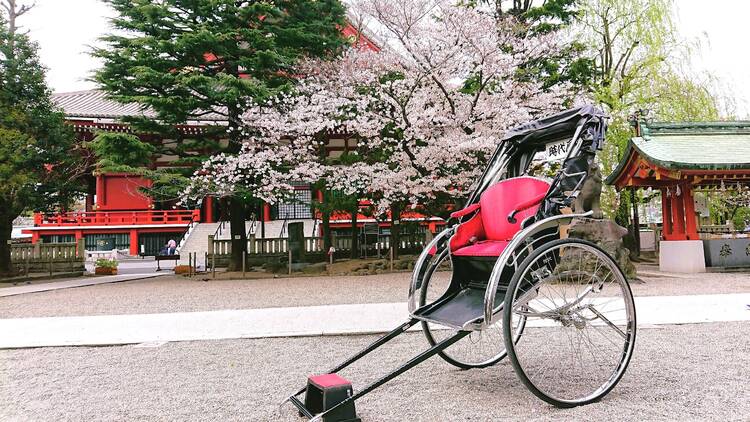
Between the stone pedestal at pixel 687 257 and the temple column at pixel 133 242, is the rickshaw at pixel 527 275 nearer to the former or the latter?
the stone pedestal at pixel 687 257

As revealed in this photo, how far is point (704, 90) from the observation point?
17.6 metres

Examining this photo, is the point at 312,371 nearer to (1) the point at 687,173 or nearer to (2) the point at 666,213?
(1) the point at 687,173

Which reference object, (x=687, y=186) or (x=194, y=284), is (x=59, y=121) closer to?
(x=194, y=284)

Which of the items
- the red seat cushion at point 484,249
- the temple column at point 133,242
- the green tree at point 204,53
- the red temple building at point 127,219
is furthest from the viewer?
the temple column at point 133,242

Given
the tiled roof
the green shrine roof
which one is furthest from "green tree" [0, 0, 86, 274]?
the green shrine roof

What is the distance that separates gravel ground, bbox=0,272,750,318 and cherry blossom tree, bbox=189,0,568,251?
269 cm

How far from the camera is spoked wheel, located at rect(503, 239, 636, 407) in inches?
119

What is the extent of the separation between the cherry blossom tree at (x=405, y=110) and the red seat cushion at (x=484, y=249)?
25.8 feet

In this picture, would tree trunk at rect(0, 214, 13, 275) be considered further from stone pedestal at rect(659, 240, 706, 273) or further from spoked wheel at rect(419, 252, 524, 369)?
stone pedestal at rect(659, 240, 706, 273)

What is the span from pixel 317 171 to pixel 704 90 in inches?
560

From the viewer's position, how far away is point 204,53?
44.9 feet

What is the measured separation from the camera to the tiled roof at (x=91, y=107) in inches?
774

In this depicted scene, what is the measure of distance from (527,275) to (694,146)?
486 inches

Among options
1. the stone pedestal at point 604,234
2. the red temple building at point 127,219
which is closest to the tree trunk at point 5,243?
the red temple building at point 127,219
